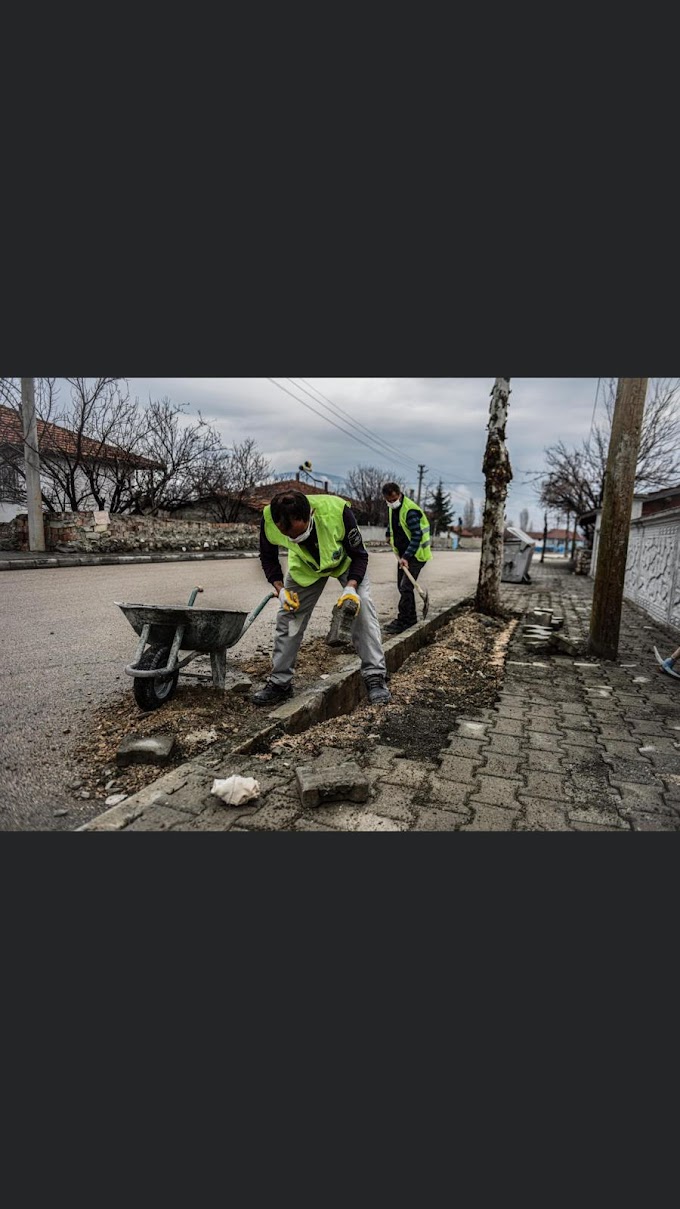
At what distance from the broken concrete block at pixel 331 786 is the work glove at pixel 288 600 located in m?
1.47

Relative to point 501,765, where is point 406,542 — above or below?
above

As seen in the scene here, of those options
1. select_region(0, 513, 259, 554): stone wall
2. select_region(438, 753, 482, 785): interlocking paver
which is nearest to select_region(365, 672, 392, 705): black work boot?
select_region(438, 753, 482, 785): interlocking paver

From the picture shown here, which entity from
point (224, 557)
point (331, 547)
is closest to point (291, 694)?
point (331, 547)

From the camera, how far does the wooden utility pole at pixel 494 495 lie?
8.72 meters

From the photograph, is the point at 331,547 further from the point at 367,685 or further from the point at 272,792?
the point at 272,792

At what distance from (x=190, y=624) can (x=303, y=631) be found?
83 cm

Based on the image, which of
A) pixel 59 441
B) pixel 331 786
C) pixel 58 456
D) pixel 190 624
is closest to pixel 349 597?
pixel 190 624

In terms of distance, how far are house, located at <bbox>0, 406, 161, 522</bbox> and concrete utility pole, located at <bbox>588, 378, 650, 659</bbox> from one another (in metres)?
15.9

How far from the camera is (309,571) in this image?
13.9 ft

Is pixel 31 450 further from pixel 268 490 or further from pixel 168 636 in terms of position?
pixel 268 490

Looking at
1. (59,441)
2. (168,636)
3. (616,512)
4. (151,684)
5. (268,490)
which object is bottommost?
(151,684)

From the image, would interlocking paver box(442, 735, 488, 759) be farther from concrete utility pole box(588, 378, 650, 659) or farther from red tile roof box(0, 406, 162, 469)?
red tile roof box(0, 406, 162, 469)

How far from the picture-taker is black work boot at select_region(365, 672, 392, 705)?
4406 mm

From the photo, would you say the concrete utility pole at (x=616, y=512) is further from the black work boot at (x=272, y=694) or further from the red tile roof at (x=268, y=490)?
the red tile roof at (x=268, y=490)
